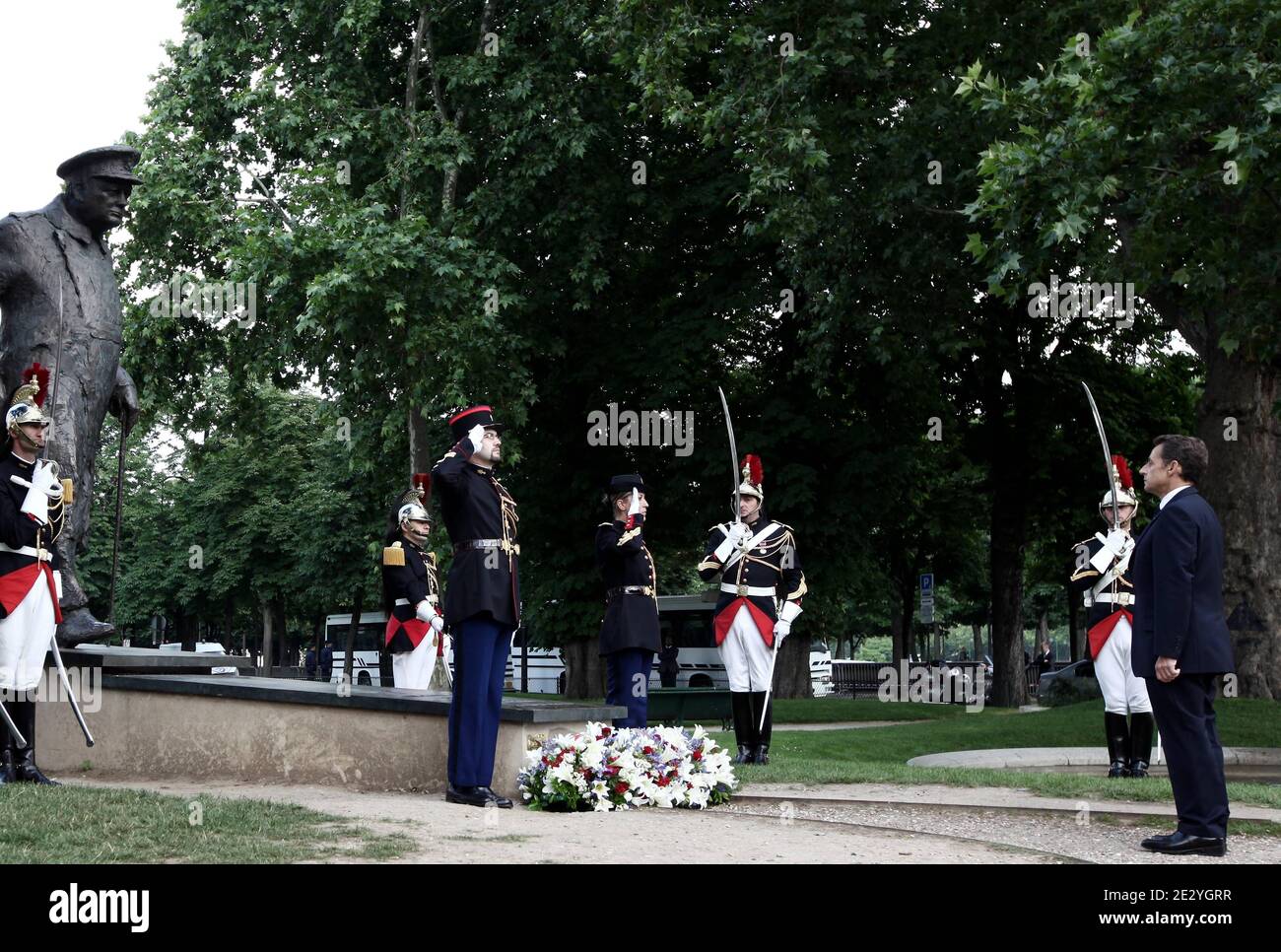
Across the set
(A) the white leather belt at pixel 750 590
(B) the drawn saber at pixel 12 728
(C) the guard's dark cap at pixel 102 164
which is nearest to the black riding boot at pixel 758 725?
(A) the white leather belt at pixel 750 590

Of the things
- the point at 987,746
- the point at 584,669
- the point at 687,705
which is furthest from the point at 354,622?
the point at 987,746

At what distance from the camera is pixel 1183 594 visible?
25.5ft

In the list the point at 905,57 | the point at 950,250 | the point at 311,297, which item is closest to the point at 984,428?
the point at 950,250

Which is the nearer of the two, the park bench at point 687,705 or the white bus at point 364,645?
the park bench at point 687,705

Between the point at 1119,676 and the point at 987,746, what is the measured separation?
4.50m

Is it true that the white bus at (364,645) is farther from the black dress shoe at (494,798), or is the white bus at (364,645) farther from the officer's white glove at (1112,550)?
the black dress shoe at (494,798)

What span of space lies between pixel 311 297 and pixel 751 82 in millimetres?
6858

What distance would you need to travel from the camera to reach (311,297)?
830 inches

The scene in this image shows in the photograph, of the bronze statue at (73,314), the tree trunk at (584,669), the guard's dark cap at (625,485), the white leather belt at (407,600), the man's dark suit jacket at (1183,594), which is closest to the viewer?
the man's dark suit jacket at (1183,594)

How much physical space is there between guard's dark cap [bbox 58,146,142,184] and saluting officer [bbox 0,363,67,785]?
2034 millimetres

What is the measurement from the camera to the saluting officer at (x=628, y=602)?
38.4ft

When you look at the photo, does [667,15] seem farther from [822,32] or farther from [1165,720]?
[1165,720]

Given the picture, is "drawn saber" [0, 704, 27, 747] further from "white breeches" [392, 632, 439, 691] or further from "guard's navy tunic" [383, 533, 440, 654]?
"white breeches" [392, 632, 439, 691]

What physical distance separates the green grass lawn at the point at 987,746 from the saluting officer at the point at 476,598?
239 centimetres
